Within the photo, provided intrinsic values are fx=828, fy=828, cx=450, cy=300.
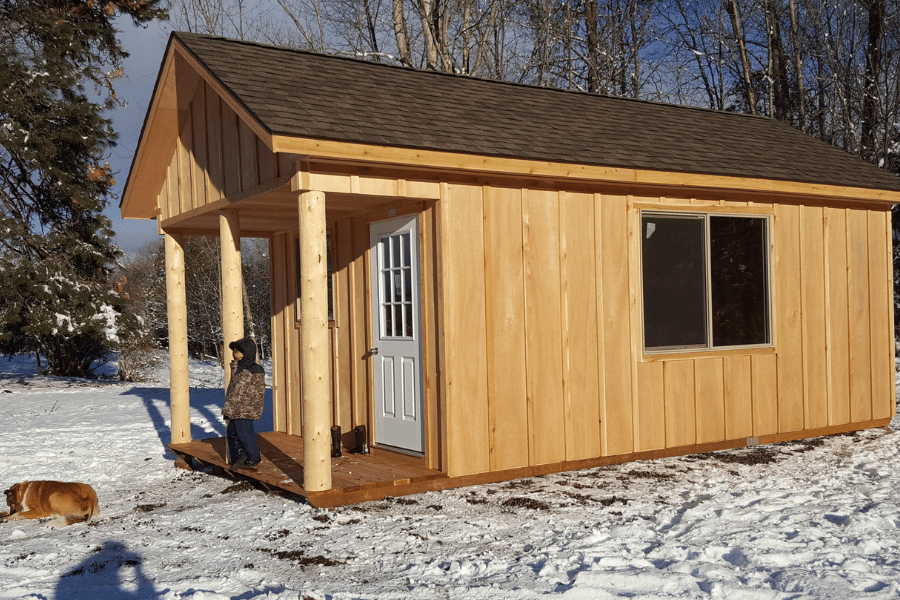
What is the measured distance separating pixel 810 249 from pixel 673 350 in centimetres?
230

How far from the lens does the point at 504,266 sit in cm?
732

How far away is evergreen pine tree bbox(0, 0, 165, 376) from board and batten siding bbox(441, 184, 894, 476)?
11751mm

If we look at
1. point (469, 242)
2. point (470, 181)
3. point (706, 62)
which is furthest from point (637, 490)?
point (706, 62)

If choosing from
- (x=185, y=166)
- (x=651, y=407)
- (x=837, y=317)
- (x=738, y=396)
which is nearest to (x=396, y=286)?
(x=651, y=407)

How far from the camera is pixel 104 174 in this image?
17.3 m

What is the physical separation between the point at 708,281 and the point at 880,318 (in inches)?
114

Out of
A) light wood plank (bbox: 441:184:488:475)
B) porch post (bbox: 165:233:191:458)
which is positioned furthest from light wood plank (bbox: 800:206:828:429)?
porch post (bbox: 165:233:191:458)

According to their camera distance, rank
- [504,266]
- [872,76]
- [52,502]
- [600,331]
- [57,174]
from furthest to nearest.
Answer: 1. [872,76]
2. [57,174]
3. [600,331]
4. [504,266]
5. [52,502]

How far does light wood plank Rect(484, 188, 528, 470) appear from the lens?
722 cm

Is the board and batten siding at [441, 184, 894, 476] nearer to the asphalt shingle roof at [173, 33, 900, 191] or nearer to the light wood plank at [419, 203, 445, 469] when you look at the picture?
the light wood plank at [419, 203, 445, 469]

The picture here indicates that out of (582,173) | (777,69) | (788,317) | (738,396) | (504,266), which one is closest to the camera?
(504,266)

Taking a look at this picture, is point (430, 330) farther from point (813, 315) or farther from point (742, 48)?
point (742, 48)

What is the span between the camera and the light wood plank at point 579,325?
25.1ft

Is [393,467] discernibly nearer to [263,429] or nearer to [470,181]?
[470,181]
